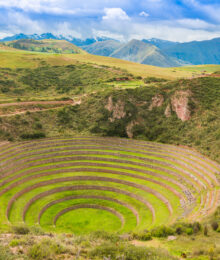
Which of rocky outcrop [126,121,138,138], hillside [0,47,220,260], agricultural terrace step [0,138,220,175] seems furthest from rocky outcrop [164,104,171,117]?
agricultural terrace step [0,138,220,175]

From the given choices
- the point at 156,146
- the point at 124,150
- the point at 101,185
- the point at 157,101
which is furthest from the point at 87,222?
the point at 157,101

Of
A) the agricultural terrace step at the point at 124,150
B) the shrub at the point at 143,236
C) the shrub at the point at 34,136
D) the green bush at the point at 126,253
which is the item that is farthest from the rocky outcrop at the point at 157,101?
the green bush at the point at 126,253

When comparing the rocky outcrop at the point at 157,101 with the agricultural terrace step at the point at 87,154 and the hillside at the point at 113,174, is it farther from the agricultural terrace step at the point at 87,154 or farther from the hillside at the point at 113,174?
the agricultural terrace step at the point at 87,154

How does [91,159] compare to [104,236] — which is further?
[91,159]

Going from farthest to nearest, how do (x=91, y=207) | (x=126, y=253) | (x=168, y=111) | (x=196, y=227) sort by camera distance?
(x=168, y=111)
(x=91, y=207)
(x=196, y=227)
(x=126, y=253)

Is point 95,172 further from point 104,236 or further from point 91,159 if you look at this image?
point 104,236

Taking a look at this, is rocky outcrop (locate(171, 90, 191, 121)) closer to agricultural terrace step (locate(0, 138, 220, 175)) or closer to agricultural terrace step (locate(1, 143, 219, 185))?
agricultural terrace step (locate(0, 138, 220, 175))

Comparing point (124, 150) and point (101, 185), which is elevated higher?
point (124, 150)

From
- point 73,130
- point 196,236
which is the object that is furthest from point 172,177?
point 73,130
